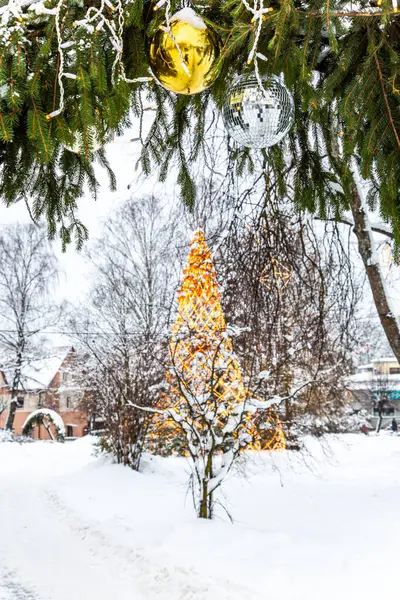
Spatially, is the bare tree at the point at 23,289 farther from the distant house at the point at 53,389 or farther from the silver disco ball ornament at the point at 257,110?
the silver disco ball ornament at the point at 257,110

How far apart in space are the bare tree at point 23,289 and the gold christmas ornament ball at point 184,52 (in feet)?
61.9

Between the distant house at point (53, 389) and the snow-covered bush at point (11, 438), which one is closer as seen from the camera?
the snow-covered bush at point (11, 438)

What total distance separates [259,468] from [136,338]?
3.40m

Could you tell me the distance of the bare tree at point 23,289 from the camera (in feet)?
66.5

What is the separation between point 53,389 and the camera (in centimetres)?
2312

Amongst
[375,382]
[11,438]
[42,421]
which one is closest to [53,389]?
[42,421]

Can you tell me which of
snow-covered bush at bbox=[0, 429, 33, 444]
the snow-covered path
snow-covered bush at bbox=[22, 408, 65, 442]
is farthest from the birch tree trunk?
snow-covered bush at bbox=[22, 408, 65, 442]

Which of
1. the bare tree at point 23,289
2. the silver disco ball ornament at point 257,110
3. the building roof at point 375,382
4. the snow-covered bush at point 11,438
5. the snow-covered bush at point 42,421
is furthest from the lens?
the building roof at point 375,382

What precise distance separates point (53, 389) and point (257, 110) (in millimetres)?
22074

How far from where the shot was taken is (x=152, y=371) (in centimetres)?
950

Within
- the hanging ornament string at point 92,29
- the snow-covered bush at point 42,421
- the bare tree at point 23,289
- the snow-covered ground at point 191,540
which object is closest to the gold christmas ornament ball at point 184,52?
the hanging ornament string at point 92,29

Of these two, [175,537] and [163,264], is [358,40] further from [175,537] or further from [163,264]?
[163,264]

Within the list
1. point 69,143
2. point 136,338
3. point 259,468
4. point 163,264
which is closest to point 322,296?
point 69,143

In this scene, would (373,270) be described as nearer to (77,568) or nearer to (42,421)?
(77,568)
